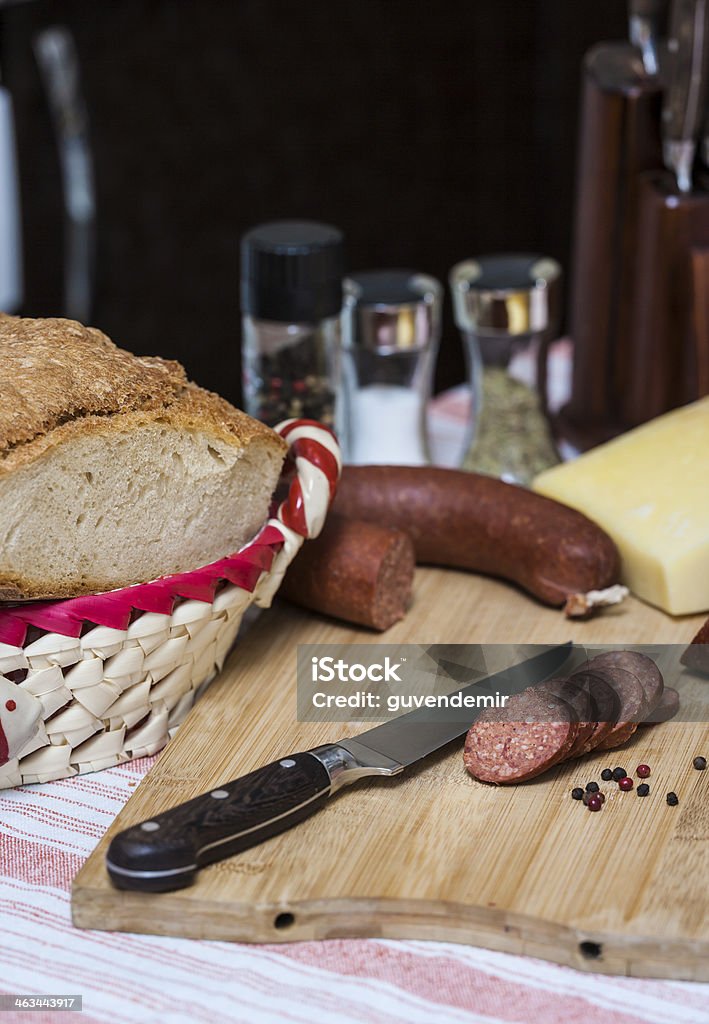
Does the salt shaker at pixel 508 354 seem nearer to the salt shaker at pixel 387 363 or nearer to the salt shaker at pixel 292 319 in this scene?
the salt shaker at pixel 387 363

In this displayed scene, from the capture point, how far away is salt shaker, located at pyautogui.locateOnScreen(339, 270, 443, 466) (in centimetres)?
174

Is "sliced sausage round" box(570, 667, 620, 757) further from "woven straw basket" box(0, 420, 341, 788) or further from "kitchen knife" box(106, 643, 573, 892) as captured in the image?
Answer: "woven straw basket" box(0, 420, 341, 788)

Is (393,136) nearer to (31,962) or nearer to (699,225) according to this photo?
(699,225)

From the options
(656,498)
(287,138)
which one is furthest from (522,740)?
(287,138)

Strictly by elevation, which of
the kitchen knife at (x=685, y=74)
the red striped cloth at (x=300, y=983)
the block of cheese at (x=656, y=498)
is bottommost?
the red striped cloth at (x=300, y=983)

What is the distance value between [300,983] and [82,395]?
55 cm

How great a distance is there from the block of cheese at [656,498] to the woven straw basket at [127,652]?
0.41 m

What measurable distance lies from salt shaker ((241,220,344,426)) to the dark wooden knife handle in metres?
0.68

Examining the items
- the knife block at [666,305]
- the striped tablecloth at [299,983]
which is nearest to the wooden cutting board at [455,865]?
the striped tablecloth at [299,983]

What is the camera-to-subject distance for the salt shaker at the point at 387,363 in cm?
174

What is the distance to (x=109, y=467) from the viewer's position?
1.16 metres

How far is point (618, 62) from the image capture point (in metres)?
1.83

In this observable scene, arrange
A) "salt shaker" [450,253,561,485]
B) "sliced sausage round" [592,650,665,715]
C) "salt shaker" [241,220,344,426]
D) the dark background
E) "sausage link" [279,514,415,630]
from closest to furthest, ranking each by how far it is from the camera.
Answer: "sliced sausage round" [592,650,665,715] → "sausage link" [279,514,415,630] → "salt shaker" [241,220,344,426] → "salt shaker" [450,253,561,485] → the dark background

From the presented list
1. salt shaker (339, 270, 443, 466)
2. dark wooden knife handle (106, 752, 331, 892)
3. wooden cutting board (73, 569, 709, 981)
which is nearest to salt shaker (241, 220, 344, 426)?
salt shaker (339, 270, 443, 466)
